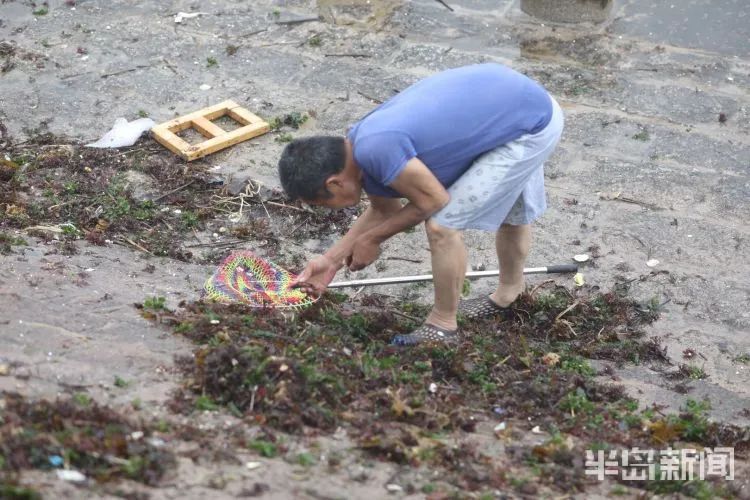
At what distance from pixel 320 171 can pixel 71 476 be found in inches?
64.5

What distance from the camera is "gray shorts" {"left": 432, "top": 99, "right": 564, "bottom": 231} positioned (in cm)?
425

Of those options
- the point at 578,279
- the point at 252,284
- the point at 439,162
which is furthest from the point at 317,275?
the point at 578,279

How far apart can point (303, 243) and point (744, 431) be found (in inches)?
108

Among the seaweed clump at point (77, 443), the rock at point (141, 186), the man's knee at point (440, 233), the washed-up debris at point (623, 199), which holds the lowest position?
the washed-up debris at point (623, 199)

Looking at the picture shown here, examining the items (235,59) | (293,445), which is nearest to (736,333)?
(293,445)

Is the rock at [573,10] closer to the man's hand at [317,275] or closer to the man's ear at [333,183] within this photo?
the man's hand at [317,275]

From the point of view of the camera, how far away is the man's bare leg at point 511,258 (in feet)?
16.0

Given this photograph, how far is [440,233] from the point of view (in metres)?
4.34

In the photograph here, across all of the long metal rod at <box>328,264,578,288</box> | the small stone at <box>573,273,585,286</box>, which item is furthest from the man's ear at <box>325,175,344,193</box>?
the small stone at <box>573,273,585,286</box>

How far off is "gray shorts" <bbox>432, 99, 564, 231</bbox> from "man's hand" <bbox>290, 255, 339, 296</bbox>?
23.9 inches

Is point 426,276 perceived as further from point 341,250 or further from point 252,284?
point 252,284

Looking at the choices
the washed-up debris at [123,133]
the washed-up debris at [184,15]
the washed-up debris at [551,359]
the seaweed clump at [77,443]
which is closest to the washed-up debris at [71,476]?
the seaweed clump at [77,443]

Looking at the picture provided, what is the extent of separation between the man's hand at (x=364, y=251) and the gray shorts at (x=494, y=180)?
1.12ft

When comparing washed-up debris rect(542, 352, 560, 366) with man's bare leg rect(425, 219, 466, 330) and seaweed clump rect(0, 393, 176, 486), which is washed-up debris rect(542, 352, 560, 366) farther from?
seaweed clump rect(0, 393, 176, 486)
